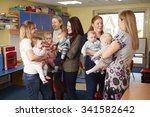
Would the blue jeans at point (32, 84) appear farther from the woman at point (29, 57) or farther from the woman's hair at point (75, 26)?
the woman's hair at point (75, 26)

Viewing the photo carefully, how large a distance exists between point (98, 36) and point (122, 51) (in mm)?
583

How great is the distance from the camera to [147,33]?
7023 mm

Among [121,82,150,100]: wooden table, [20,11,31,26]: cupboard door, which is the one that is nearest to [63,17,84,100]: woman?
[121,82,150,100]: wooden table

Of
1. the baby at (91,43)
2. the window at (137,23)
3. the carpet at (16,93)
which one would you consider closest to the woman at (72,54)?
the baby at (91,43)

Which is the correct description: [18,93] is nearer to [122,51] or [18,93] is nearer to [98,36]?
[98,36]

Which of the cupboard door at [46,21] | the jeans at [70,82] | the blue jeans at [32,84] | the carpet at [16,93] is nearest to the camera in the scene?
the blue jeans at [32,84]

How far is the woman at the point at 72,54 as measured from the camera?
2.37 meters

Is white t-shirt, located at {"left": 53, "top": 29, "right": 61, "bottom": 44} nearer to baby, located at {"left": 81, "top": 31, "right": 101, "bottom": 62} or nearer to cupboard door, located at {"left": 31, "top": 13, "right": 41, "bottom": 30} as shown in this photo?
baby, located at {"left": 81, "top": 31, "right": 101, "bottom": 62}

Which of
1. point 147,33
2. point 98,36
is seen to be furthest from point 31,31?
point 147,33

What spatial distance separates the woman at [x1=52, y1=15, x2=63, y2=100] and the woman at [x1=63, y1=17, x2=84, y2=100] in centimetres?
16

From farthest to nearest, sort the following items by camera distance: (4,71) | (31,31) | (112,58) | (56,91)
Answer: (4,71)
(56,91)
(31,31)
(112,58)

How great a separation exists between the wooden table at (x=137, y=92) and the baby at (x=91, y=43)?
2.08 ft

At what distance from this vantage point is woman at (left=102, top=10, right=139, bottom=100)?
5.97 feet

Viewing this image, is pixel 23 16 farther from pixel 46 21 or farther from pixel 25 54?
pixel 25 54
